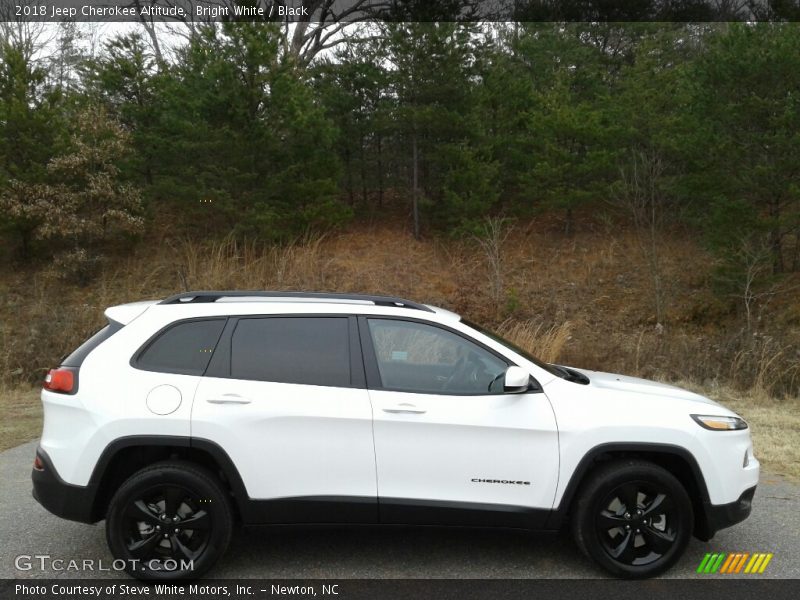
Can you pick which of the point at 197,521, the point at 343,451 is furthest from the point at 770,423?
the point at 197,521

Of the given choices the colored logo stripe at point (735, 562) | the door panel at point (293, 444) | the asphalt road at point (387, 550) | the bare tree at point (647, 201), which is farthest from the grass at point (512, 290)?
the door panel at point (293, 444)

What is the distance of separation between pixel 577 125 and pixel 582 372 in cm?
1772

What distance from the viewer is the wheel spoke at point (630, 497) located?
4227 millimetres

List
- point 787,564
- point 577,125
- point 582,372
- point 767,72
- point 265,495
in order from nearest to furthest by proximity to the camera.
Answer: point 265,495
point 787,564
point 582,372
point 767,72
point 577,125

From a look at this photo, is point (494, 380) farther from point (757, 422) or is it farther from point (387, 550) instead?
point (757, 422)

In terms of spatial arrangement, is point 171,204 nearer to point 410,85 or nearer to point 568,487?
point 410,85

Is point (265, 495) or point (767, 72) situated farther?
point (767, 72)

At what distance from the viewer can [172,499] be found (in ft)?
13.5

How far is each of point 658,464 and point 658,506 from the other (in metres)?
0.28

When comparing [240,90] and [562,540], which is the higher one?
[240,90]

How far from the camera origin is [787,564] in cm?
449

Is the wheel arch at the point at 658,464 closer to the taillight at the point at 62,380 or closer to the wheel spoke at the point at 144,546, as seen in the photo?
the wheel spoke at the point at 144,546

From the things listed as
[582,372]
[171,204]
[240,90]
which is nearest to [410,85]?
[240,90]

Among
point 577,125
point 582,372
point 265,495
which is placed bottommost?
point 265,495
